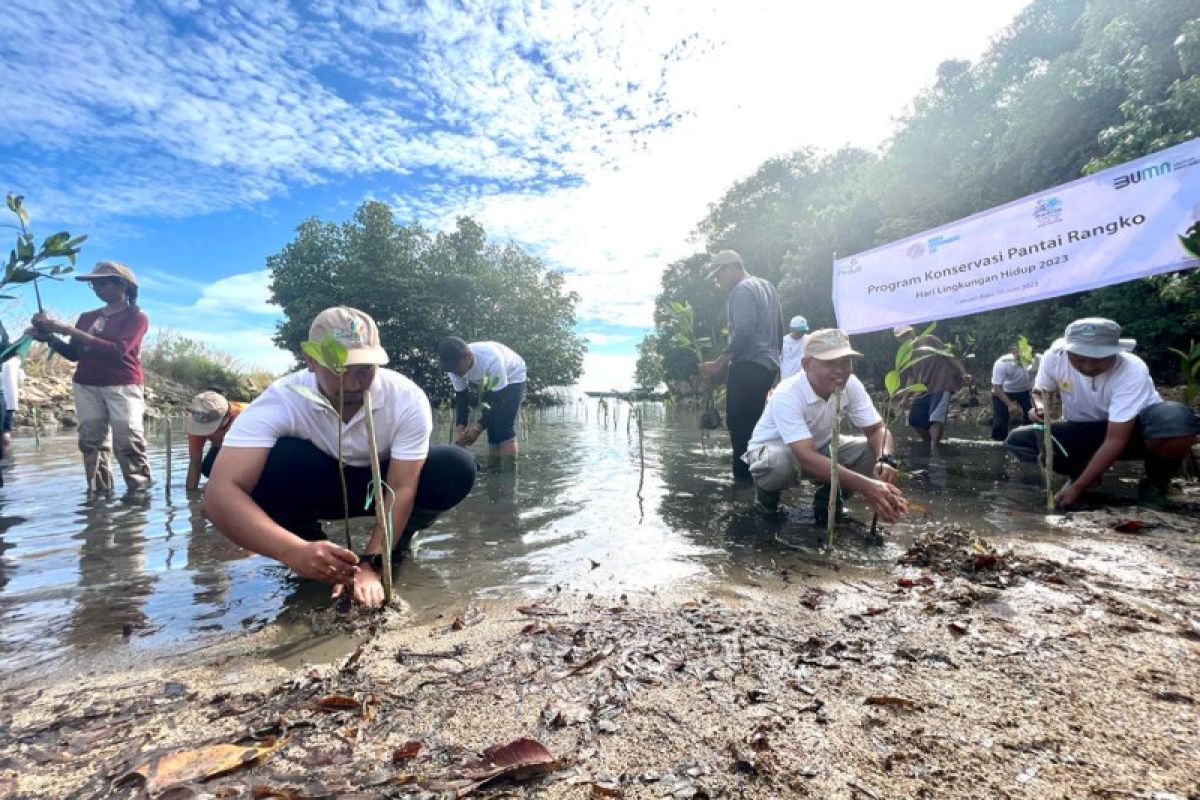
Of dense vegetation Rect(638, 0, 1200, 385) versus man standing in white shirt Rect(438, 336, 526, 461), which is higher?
dense vegetation Rect(638, 0, 1200, 385)

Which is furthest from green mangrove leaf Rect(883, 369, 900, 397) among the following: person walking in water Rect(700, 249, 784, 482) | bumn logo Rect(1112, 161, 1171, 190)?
bumn logo Rect(1112, 161, 1171, 190)

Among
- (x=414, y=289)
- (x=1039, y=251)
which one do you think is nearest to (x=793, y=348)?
(x=1039, y=251)

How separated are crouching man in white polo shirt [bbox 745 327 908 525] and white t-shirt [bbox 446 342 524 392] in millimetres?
3102

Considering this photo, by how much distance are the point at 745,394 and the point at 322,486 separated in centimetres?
312

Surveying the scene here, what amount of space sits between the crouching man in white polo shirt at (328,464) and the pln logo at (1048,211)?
6388 mm

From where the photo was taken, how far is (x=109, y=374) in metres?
4.74

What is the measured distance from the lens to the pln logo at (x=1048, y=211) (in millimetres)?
5578

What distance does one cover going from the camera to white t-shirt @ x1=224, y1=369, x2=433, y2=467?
2234 millimetres

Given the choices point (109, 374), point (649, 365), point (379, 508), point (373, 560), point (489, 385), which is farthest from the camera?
point (649, 365)

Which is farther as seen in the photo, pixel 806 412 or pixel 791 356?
pixel 791 356

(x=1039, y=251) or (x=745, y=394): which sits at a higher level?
(x=1039, y=251)

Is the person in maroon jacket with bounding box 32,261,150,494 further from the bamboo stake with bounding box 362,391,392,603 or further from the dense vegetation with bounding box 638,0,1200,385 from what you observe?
the dense vegetation with bounding box 638,0,1200,385

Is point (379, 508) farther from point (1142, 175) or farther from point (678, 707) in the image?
point (1142, 175)

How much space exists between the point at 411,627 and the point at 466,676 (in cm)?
51
